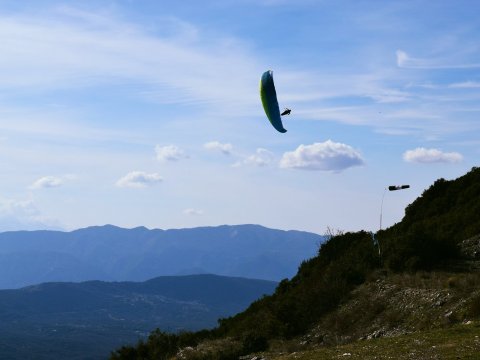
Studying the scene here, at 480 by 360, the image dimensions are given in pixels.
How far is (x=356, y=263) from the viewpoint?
3872 centimetres

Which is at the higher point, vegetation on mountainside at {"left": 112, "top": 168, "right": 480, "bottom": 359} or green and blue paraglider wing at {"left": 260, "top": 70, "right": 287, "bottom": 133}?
green and blue paraglider wing at {"left": 260, "top": 70, "right": 287, "bottom": 133}

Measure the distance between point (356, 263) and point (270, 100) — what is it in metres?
11.9

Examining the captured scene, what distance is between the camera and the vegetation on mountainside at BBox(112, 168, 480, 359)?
1352 inches

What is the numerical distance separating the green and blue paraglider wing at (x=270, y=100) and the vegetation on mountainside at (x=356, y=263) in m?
10.1

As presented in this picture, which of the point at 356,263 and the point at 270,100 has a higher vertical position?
the point at 270,100

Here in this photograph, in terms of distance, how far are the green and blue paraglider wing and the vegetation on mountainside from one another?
33.0 feet

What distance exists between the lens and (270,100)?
3688cm

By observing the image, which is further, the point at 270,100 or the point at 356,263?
the point at 356,263

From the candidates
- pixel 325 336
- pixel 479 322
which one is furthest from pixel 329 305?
pixel 479 322

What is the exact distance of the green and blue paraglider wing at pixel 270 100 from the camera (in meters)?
36.7

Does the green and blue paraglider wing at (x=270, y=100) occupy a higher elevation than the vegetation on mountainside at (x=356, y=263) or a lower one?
higher

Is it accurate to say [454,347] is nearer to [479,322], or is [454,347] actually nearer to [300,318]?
[479,322]

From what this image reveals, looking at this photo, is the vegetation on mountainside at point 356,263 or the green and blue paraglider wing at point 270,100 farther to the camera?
the green and blue paraglider wing at point 270,100

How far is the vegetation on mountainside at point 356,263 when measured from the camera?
34344 millimetres
